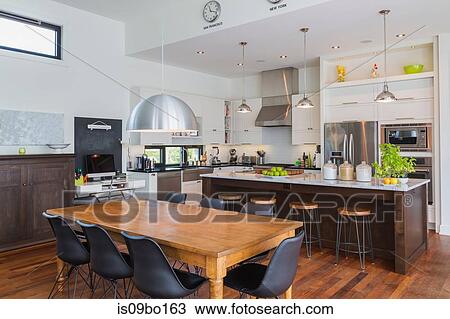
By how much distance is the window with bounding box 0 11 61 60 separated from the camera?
5273mm

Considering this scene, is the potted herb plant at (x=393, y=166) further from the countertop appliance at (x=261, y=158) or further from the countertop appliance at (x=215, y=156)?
the countertop appliance at (x=215, y=156)

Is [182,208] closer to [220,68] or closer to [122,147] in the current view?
[122,147]

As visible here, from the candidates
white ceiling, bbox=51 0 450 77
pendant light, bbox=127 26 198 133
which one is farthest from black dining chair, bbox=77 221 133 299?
white ceiling, bbox=51 0 450 77

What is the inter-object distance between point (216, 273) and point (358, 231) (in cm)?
295

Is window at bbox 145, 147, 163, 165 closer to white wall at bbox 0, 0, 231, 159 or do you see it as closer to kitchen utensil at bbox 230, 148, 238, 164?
white wall at bbox 0, 0, 231, 159

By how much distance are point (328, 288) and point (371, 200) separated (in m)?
1.44

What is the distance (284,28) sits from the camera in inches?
208

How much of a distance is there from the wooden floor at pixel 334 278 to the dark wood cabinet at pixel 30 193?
0.34m

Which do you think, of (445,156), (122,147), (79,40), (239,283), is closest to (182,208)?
(239,283)

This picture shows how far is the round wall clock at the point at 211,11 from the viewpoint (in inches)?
213

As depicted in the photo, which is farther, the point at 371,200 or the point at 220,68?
the point at 220,68

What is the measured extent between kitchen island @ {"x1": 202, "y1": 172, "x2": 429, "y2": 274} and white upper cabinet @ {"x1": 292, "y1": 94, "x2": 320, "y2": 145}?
2.62m

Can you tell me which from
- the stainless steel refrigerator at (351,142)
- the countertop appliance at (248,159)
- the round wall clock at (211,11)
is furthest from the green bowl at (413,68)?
the countertop appliance at (248,159)

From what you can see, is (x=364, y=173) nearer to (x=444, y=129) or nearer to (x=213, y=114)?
(x=444, y=129)
